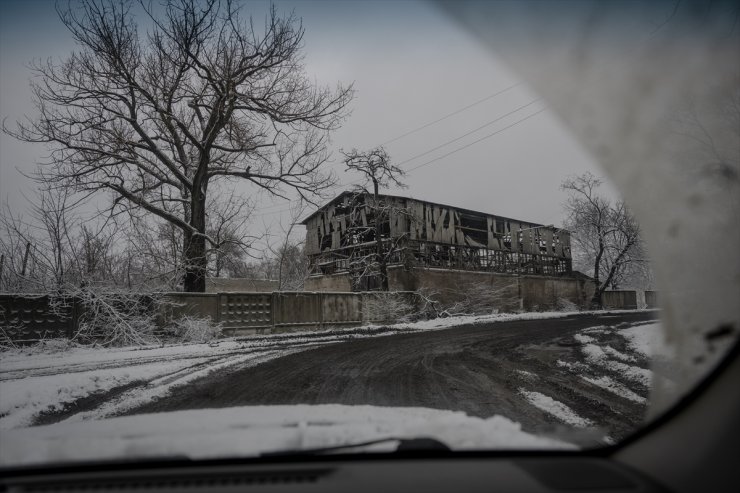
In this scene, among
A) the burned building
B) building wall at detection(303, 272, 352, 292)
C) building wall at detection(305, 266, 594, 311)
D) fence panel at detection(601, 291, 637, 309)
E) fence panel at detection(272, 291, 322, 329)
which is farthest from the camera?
fence panel at detection(601, 291, 637, 309)

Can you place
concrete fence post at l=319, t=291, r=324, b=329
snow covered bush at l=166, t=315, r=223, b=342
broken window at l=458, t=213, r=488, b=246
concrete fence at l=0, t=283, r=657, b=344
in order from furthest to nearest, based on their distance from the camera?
broken window at l=458, t=213, r=488, b=246 < concrete fence post at l=319, t=291, r=324, b=329 < snow covered bush at l=166, t=315, r=223, b=342 < concrete fence at l=0, t=283, r=657, b=344

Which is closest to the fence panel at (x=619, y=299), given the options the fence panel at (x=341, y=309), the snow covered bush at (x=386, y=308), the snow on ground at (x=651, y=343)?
the snow covered bush at (x=386, y=308)

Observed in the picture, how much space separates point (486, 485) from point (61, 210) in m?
17.1

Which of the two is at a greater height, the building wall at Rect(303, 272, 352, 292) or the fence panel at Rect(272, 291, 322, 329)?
the building wall at Rect(303, 272, 352, 292)

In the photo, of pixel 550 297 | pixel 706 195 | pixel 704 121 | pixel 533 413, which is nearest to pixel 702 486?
pixel 706 195

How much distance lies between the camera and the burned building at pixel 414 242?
2455 cm

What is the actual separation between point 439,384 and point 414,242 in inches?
833

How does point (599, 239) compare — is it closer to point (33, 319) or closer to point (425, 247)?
point (425, 247)

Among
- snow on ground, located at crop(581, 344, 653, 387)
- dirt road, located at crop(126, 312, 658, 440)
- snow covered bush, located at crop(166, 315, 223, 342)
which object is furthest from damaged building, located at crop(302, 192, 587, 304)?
snow on ground, located at crop(581, 344, 653, 387)

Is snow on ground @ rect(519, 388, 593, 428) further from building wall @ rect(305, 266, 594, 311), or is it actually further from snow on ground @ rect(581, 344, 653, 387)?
building wall @ rect(305, 266, 594, 311)

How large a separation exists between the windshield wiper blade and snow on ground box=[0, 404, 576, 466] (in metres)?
0.04

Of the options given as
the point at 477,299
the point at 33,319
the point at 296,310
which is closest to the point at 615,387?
the point at 296,310

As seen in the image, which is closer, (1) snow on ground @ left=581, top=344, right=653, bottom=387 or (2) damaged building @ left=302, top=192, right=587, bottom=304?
(1) snow on ground @ left=581, top=344, right=653, bottom=387

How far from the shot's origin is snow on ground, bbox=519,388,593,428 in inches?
168
